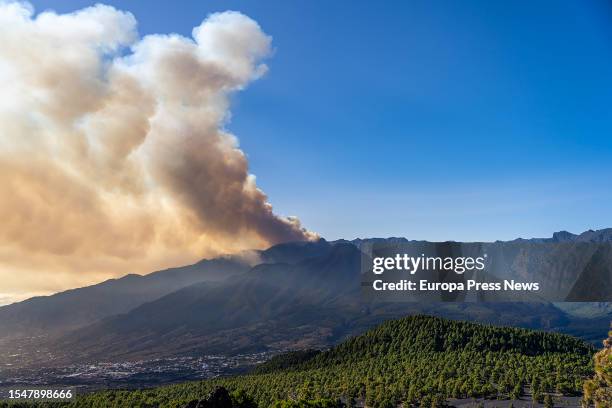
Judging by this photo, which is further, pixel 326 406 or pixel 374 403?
pixel 374 403

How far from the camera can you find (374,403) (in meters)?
119

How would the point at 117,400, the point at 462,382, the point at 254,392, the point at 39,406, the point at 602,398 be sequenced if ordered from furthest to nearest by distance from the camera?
the point at 39,406
the point at 117,400
the point at 254,392
the point at 462,382
the point at 602,398

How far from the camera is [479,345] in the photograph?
18138cm

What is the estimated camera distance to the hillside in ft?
405

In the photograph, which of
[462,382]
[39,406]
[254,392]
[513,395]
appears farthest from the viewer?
[39,406]

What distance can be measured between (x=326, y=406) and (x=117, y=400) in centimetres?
11207

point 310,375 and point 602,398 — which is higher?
point 602,398

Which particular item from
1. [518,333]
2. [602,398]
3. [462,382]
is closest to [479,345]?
[518,333]

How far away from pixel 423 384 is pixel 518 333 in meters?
76.0

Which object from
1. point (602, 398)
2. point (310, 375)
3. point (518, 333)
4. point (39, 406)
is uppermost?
point (602, 398)

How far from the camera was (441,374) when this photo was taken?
141 metres

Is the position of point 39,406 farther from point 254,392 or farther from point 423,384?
point 423,384

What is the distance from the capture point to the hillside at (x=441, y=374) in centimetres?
12331

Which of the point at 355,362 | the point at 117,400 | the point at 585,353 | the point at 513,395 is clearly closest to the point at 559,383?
the point at 513,395
